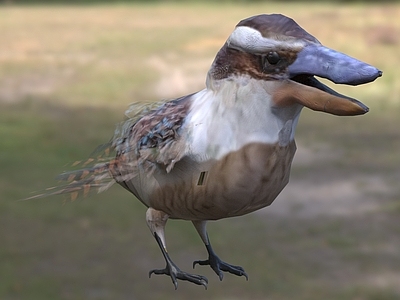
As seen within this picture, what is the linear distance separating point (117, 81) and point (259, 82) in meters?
6.77

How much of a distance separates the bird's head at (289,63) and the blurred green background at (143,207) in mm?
250

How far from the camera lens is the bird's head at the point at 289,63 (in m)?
0.57

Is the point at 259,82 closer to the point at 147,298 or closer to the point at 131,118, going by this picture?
the point at 131,118

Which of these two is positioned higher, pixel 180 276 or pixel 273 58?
pixel 273 58

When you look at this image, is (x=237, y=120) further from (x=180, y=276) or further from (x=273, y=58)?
(x=180, y=276)

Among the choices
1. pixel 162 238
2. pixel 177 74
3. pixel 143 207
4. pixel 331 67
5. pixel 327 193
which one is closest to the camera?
pixel 331 67

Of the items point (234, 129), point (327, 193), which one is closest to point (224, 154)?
point (234, 129)

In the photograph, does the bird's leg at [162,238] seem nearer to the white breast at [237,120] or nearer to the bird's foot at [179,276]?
the bird's foot at [179,276]

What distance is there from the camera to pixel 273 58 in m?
0.60

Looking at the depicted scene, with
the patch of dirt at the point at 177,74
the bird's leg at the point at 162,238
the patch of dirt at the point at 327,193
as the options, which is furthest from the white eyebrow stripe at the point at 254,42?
the patch of dirt at the point at 177,74

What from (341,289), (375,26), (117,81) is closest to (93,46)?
(117,81)

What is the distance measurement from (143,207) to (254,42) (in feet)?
14.2

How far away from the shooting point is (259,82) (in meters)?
0.62

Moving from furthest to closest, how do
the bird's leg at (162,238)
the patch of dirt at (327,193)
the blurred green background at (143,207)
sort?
1. the patch of dirt at (327,193)
2. the blurred green background at (143,207)
3. the bird's leg at (162,238)
